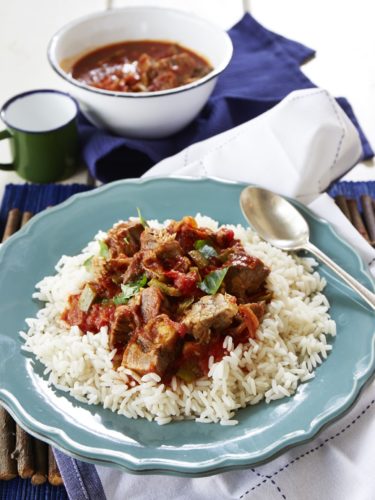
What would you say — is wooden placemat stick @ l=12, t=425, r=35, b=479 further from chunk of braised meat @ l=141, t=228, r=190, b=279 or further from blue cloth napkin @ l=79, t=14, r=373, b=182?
blue cloth napkin @ l=79, t=14, r=373, b=182

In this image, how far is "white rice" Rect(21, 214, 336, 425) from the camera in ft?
11.1

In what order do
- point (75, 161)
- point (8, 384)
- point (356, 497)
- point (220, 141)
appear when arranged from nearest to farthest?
point (356, 497)
point (8, 384)
point (220, 141)
point (75, 161)

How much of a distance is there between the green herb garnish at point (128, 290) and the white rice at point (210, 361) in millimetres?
175

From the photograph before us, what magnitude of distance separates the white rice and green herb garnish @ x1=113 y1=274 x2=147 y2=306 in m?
0.18

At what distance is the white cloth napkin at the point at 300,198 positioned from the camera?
10.6 ft

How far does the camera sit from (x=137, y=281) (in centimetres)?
375

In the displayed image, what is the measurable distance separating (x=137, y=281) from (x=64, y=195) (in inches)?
67.5

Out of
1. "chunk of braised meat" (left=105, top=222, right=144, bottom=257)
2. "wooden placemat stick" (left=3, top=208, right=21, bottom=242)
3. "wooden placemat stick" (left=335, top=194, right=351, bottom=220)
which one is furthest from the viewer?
"wooden placemat stick" (left=335, top=194, right=351, bottom=220)

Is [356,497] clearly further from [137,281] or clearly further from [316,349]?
[137,281]

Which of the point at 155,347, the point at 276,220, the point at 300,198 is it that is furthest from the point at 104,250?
the point at 300,198

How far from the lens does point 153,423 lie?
333cm

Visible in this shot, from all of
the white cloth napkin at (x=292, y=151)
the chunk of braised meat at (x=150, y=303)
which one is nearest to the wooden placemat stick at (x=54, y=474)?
the chunk of braised meat at (x=150, y=303)

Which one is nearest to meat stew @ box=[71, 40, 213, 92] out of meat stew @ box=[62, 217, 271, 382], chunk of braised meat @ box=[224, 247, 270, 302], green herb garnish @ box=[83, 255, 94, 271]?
meat stew @ box=[62, 217, 271, 382]

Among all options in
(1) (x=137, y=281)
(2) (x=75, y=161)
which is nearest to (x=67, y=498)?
(1) (x=137, y=281)
